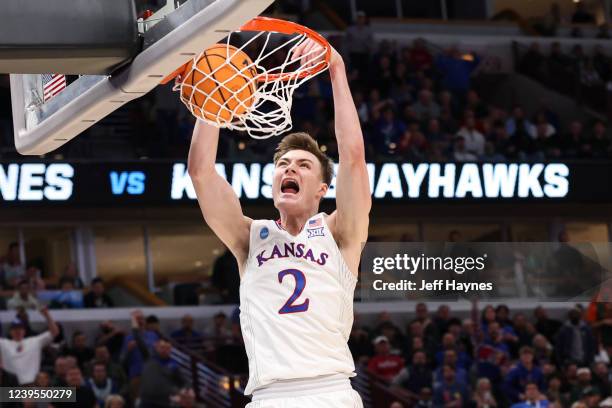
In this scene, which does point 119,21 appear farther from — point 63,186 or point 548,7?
point 548,7

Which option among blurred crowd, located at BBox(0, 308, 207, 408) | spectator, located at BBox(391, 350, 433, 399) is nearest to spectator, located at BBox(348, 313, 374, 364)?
spectator, located at BBox(391, 350, 433, 399)

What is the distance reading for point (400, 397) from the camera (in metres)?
13.7

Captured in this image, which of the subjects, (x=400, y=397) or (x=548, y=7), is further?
(x=548, y=7)

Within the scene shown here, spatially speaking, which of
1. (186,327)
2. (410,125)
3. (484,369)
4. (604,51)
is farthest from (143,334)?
(604,51)

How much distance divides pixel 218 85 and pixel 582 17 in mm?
18270

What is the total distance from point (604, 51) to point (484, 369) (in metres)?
7.74

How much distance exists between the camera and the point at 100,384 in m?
12.7

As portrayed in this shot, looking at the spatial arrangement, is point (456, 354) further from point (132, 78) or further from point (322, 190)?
point (132, 78)

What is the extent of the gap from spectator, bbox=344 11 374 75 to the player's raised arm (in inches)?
496

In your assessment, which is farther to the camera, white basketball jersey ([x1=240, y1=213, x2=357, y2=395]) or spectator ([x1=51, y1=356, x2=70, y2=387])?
spectator ([x1=51, y1=356, x2=70, y2=387])

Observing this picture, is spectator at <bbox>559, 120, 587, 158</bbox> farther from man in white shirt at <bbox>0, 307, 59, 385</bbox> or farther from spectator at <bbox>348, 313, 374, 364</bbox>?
man in white shirt at <bbox>0, 307, 59, 385</bbox>

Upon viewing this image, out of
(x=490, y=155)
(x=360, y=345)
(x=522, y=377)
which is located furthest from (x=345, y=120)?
(x=490, y=155)

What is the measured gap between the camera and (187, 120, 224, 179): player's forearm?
17.0 ft

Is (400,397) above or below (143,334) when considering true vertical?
below
